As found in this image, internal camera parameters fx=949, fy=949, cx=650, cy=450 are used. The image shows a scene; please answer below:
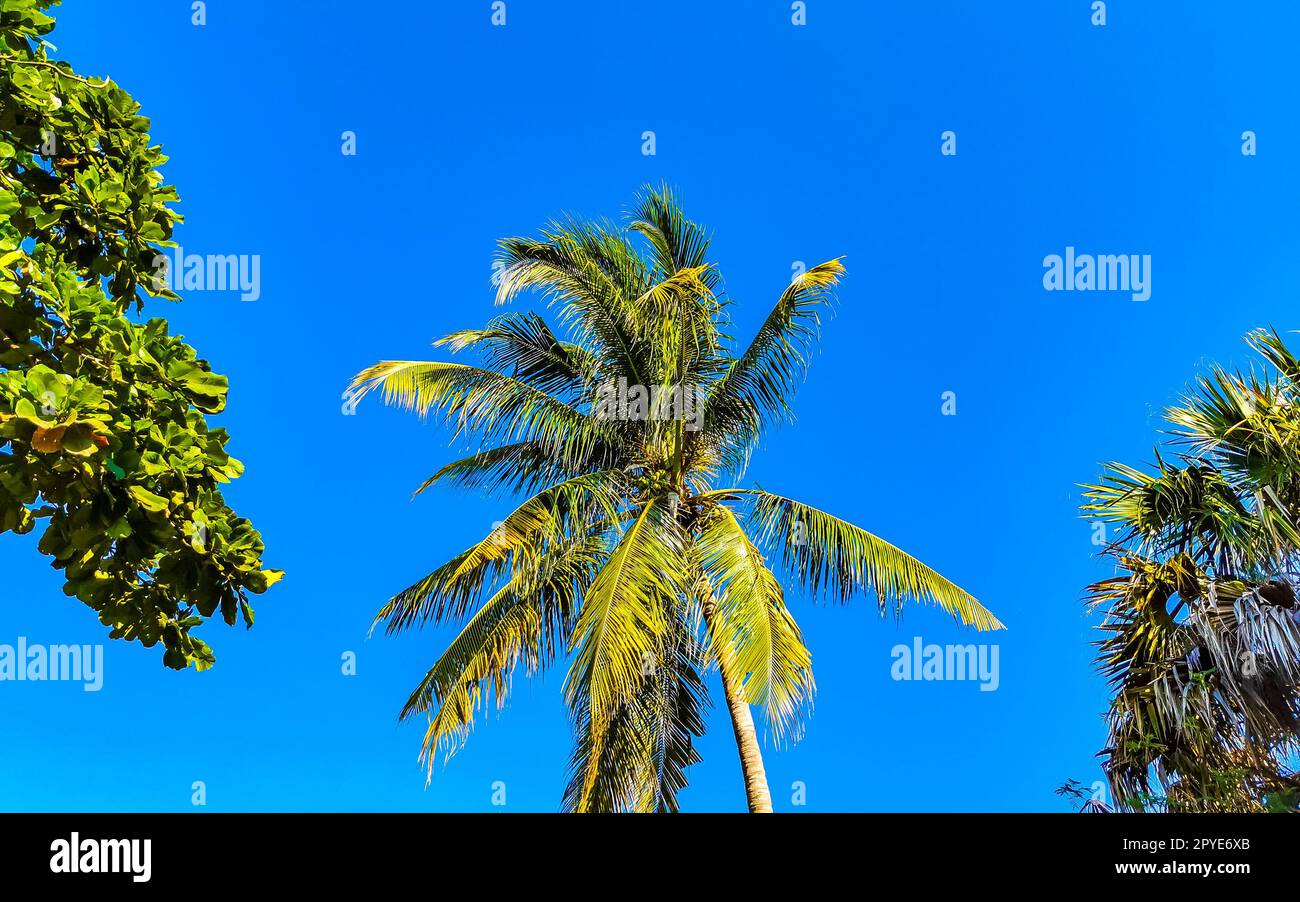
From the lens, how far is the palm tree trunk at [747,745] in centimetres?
→ 1016

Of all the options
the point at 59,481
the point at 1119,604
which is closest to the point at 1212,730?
the point at 1119,604

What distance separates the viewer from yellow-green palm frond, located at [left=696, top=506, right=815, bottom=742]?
856cm

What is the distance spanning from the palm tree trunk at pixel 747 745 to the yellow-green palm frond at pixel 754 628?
0.63m

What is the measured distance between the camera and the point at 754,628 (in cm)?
893

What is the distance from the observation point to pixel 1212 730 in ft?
23.5

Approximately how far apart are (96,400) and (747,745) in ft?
29.0

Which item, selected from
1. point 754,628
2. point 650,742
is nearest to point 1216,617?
point 754,628

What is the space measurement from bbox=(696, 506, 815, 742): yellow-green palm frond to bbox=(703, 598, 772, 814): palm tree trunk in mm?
628

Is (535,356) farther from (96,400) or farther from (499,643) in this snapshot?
(96,400)

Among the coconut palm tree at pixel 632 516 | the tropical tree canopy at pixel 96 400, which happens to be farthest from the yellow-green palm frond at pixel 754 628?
the tropical tree canopy at pixel 96 400
